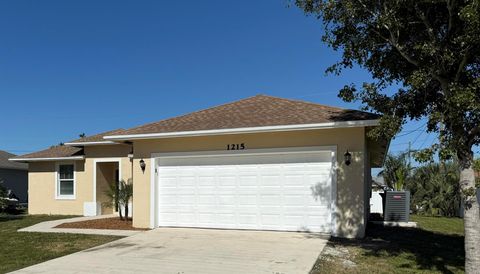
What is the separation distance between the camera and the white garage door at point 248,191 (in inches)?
497

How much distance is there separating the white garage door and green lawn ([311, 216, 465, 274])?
139 cm

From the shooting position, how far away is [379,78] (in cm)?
981

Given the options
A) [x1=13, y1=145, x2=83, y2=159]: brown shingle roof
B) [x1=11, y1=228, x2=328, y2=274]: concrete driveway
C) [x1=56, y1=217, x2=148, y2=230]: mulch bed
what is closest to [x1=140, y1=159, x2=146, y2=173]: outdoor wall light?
[x1=56, y1=217, x2=148, y2=230]: mulch bed

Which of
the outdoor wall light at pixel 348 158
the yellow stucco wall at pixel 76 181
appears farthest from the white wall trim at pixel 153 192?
the outdoor wall light at pixel 348 158

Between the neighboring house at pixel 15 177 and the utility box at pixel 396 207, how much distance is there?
25.8 m

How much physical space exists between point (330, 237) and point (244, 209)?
8.92 ft

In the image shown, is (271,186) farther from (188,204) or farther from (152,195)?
(152,195)

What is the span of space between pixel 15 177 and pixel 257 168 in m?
25.3

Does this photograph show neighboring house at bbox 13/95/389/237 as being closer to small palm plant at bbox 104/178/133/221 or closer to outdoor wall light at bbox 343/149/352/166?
outdoor wall light at bbox 343/149/352/166

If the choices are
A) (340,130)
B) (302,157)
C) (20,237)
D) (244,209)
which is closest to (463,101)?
(340,130)

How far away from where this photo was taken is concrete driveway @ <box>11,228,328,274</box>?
8562 mm

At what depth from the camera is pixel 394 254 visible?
32.8 feet

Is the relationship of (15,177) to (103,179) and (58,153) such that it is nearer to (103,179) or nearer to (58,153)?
(58,153)

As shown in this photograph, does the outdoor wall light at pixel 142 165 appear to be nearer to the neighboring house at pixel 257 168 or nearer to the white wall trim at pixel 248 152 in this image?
the neighboring house at pixel 257 168
